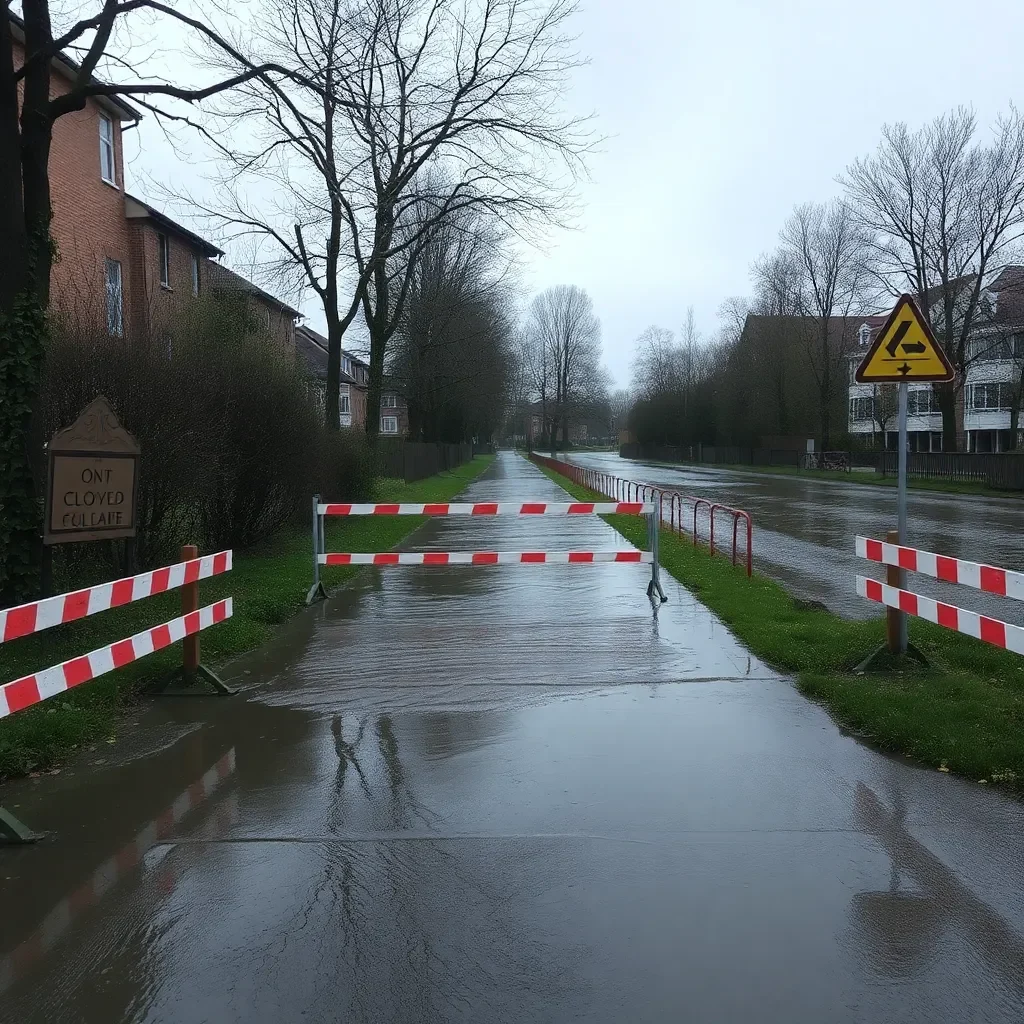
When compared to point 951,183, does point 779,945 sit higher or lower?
lower

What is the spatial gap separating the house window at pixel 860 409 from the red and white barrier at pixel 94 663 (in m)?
69.3

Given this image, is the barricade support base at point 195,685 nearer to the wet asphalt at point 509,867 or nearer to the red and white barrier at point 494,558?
the wet asphalt at point 509,867

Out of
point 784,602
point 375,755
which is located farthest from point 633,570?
point 375,755

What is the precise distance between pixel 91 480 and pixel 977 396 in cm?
6787

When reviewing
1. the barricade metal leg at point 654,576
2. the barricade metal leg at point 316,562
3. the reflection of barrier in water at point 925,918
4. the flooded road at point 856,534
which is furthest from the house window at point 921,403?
the reflection of barrier in water at point 925,918

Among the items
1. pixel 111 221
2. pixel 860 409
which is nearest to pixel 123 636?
pixel 111 221

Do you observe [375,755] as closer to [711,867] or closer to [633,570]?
[711,867]

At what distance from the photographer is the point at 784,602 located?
435 inches

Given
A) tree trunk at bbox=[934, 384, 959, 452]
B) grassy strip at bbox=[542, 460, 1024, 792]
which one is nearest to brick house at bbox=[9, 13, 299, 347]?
grassy strip at bbox=[542, 460, 1024, 792]

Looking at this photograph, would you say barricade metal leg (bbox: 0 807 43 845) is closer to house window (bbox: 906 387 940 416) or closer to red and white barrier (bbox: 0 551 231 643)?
red and white barrier (bbox: 0 551 231 643)

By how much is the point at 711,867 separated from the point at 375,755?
2.35 meters

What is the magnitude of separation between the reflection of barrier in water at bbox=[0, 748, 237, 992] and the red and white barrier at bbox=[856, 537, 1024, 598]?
4.44 metres

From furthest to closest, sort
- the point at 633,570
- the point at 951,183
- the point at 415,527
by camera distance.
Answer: the point at 951,183, the point at 415,527, the point at 633,570

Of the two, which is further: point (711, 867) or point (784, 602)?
point (784, 602)
